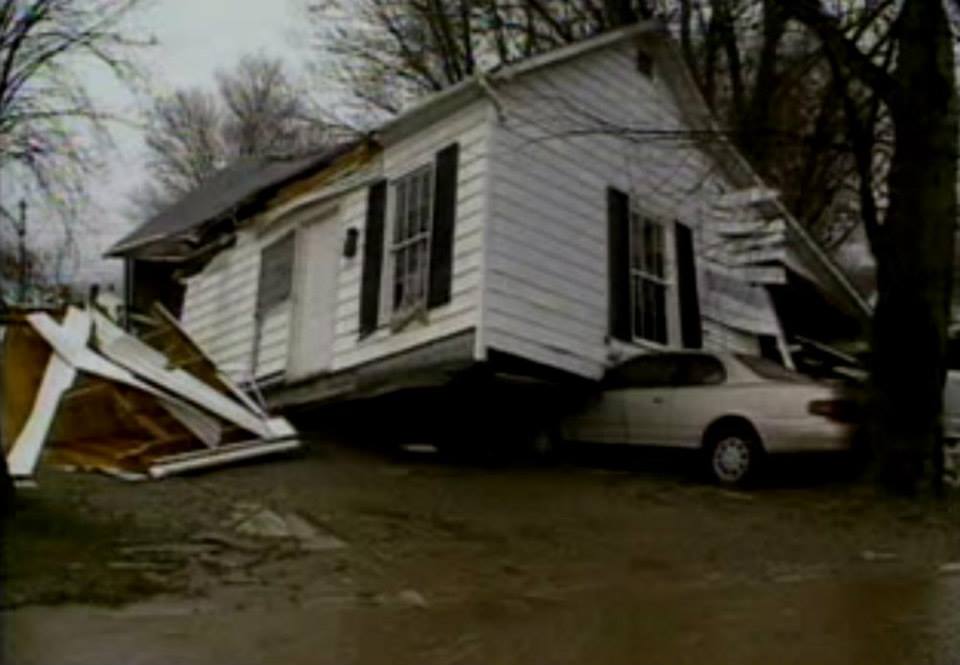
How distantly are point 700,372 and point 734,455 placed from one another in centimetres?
124

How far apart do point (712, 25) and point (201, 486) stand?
13.5 m

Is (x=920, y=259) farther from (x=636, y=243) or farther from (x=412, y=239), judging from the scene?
(x=412, y=239)

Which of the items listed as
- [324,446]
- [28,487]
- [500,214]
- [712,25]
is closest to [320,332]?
[324,446]

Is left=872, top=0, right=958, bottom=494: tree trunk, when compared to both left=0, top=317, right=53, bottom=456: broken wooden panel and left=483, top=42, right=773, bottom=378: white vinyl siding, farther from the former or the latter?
left=0, top=317, right=53, bottom=456: broken wooden panel

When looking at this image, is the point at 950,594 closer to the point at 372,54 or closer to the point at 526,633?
the point at 526,633

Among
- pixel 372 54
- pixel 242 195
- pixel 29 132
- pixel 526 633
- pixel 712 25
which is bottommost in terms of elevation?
pixel 526 633

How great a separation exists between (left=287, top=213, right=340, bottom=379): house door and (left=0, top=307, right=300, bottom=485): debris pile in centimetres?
176

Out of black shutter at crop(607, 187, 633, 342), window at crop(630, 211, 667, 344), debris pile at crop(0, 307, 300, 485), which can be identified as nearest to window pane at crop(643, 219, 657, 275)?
window at crop(630, 211, 667, 344)

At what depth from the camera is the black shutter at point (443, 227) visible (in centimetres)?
1788

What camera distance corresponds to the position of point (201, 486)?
1518cm

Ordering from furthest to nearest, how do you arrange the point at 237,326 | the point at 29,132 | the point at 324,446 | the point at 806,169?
the point at 806,169, the point at 29,132, the point at 237,326, the point at 324,446

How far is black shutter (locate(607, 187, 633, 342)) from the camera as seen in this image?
Answer: 768 inches

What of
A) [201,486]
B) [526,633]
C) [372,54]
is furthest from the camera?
[372,54]

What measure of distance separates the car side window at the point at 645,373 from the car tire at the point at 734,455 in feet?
3.25
